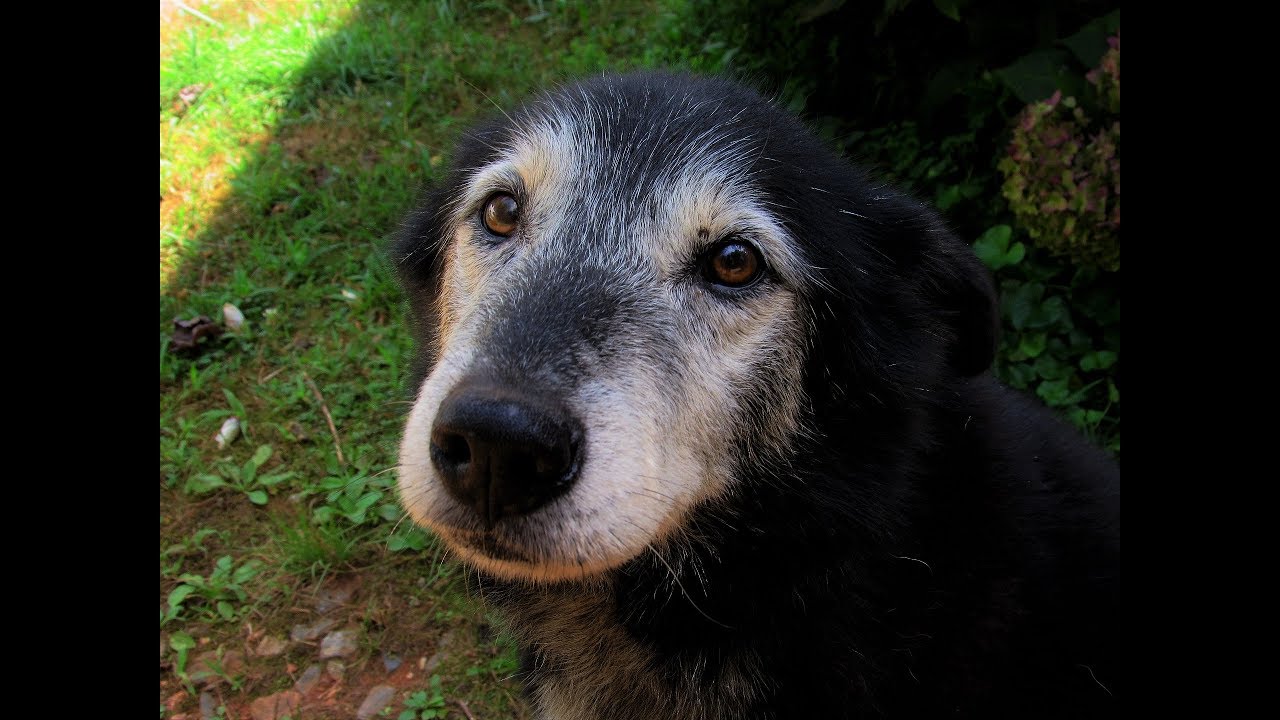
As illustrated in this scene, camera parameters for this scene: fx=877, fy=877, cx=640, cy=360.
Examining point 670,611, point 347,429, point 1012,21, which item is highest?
point 1012,21

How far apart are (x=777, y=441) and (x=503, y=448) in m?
0.84

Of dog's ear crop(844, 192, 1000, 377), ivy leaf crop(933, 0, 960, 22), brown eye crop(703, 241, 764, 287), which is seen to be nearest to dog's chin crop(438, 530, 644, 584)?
brown eye crop(703, 241, 764, 287)

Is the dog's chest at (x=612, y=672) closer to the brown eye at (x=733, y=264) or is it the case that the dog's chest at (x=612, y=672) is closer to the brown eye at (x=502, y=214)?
the brown eye at (x=733, y=264)

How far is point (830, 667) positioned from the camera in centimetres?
222

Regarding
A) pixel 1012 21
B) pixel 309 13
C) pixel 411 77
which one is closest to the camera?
pixel 1012 21

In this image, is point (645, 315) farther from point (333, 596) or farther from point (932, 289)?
point (333, 596)

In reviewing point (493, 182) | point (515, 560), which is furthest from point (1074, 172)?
point (515, 560)

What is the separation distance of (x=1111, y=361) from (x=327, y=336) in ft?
12.1

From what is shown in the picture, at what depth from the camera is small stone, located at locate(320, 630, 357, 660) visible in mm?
3301

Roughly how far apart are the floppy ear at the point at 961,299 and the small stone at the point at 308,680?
2.48 m

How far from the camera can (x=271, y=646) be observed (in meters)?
3.31

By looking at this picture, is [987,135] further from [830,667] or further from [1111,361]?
[830,667]
